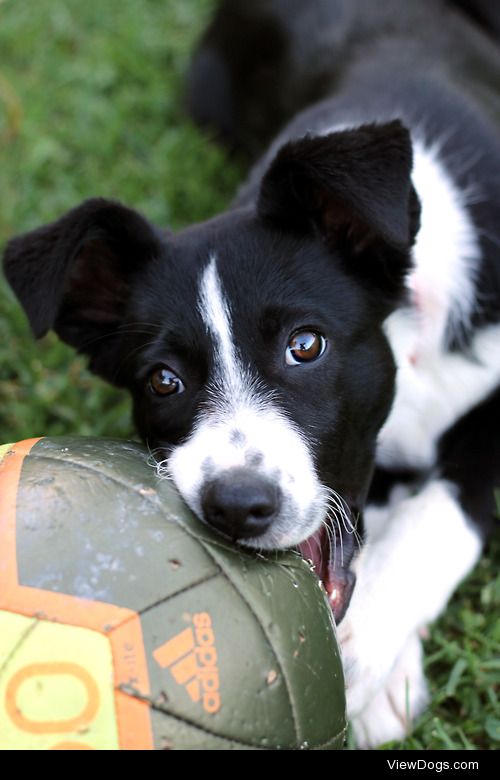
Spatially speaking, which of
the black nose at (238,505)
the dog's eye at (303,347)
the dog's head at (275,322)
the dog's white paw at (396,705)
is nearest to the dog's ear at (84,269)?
the dog's head at (275,322)

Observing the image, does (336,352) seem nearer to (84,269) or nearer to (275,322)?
(275,322)

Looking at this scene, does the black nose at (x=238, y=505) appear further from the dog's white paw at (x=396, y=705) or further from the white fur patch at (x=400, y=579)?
the dog's white paw at (x=396, y=705)

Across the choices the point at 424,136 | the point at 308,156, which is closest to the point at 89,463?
the point at 308,156

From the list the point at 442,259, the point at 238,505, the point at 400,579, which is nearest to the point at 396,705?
the point at 400,579

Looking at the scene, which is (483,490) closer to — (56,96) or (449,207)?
(449,207)

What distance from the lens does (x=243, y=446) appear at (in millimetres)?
2504

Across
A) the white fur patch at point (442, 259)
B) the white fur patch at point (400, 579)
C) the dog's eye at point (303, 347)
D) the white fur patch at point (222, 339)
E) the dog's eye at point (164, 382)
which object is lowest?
the white fur patch at point (400, 579)

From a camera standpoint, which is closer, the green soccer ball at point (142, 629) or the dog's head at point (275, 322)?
the green soccer ball at point (142, 629)

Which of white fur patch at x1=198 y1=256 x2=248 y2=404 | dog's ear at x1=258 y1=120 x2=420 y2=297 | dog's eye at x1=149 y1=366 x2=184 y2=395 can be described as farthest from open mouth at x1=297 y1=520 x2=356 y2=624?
dog's ear at x1=258 y1=120 x2=420 y2=297

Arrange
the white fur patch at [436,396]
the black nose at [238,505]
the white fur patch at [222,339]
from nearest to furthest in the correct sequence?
the black nose at [238,505], the white fur patch at [222,339], the white fur patch at [436,396]

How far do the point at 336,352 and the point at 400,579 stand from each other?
0.77m

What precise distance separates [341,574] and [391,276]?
930 millimetres

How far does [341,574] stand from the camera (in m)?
2.74

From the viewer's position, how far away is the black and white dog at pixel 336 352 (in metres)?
2.63
